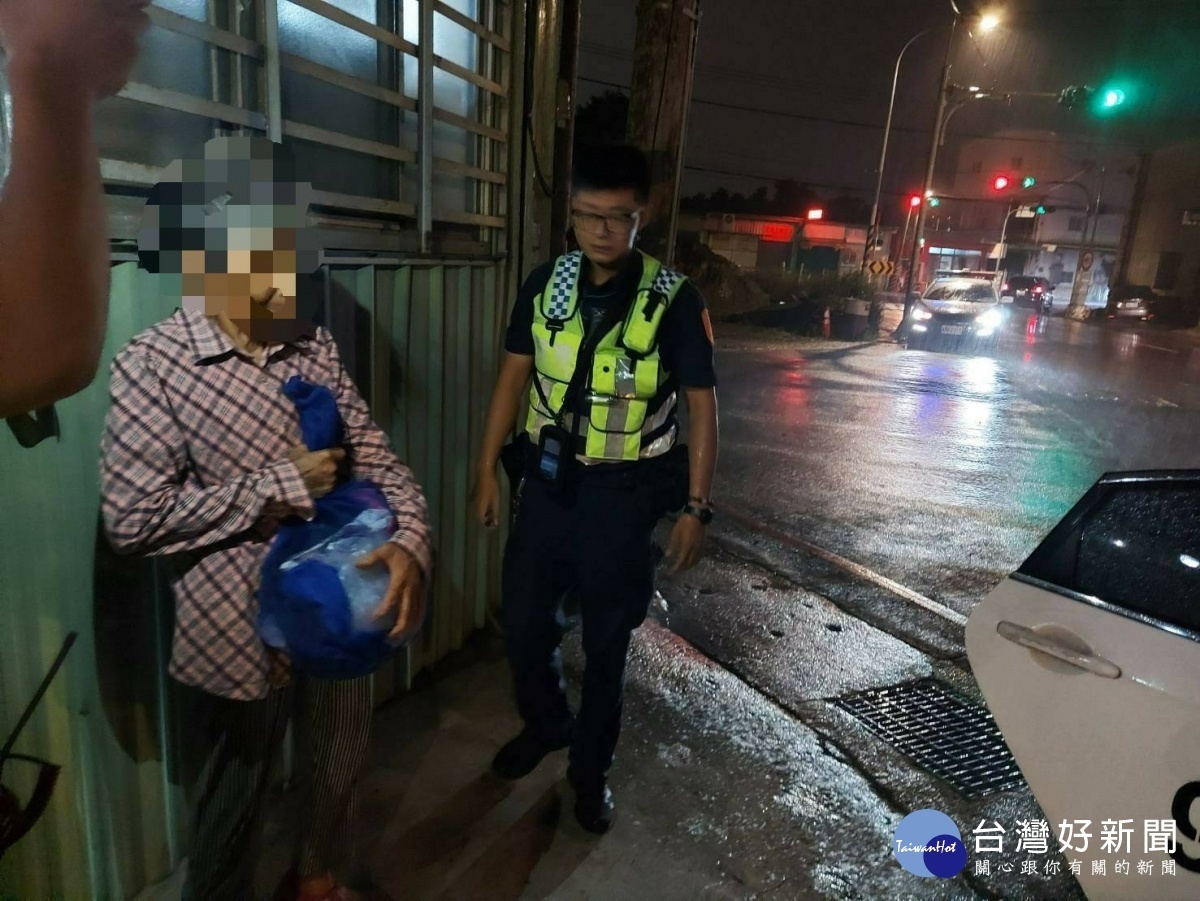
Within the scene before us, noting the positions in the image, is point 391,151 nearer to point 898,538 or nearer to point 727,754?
point 727,754

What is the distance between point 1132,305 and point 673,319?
36.3 metres

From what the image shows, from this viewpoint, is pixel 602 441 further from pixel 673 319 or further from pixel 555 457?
pixel 673 319

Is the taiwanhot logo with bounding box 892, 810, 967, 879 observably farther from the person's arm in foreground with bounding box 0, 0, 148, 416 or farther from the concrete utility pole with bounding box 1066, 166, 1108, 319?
the concrete utility pole with bounding box 1066, 166, 1108, 319

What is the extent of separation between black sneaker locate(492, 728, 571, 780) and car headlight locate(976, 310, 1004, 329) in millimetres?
19624

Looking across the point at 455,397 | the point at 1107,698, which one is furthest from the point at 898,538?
the point at 1107,698

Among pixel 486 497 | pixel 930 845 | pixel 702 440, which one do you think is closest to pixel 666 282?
pixel 702 440

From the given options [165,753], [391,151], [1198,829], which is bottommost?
[165,753]

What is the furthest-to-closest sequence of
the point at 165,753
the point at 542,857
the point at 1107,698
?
the point at 542,857
the point at 165,753
the point at 1107,698

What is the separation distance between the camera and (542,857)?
2.45m

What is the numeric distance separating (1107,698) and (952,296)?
2104 cm

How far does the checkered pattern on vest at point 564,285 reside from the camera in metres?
2.43

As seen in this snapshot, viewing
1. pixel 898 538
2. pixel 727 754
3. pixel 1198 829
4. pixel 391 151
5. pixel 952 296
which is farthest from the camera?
pixel 952 296

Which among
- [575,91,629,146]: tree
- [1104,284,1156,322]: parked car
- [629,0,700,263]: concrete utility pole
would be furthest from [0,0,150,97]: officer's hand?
[1104,284,1156,322]: parked car

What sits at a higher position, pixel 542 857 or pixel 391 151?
pixel 391 151
